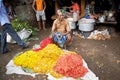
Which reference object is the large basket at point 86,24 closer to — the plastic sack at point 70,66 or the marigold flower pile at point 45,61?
the marigold flower pile at point 45,61

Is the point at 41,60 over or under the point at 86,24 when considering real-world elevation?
under

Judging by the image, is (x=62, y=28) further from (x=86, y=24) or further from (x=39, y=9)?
(x=39, y=9)

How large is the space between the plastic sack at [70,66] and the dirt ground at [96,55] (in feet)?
1.71

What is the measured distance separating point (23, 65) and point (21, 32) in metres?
2.91

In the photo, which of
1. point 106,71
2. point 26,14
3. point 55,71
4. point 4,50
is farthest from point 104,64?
point 26,14

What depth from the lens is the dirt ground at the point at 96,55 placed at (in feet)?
20.9

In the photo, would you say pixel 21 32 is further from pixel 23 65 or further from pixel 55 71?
pixel 55 71

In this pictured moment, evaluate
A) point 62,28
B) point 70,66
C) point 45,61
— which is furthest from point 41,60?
point 62,28

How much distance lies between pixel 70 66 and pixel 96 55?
6.33 feet

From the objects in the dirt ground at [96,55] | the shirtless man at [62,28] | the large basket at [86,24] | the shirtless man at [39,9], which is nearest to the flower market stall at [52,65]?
the dirt ground at [96,55]

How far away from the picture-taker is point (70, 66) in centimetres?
601

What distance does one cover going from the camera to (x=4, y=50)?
7.96 m

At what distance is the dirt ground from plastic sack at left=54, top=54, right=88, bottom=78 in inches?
20.5

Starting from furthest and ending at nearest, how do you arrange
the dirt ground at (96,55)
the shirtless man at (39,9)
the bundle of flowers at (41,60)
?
the shirtless man at (39,9) < the dirt ground at (96,55) < the bundle of flowers at (41,60)
